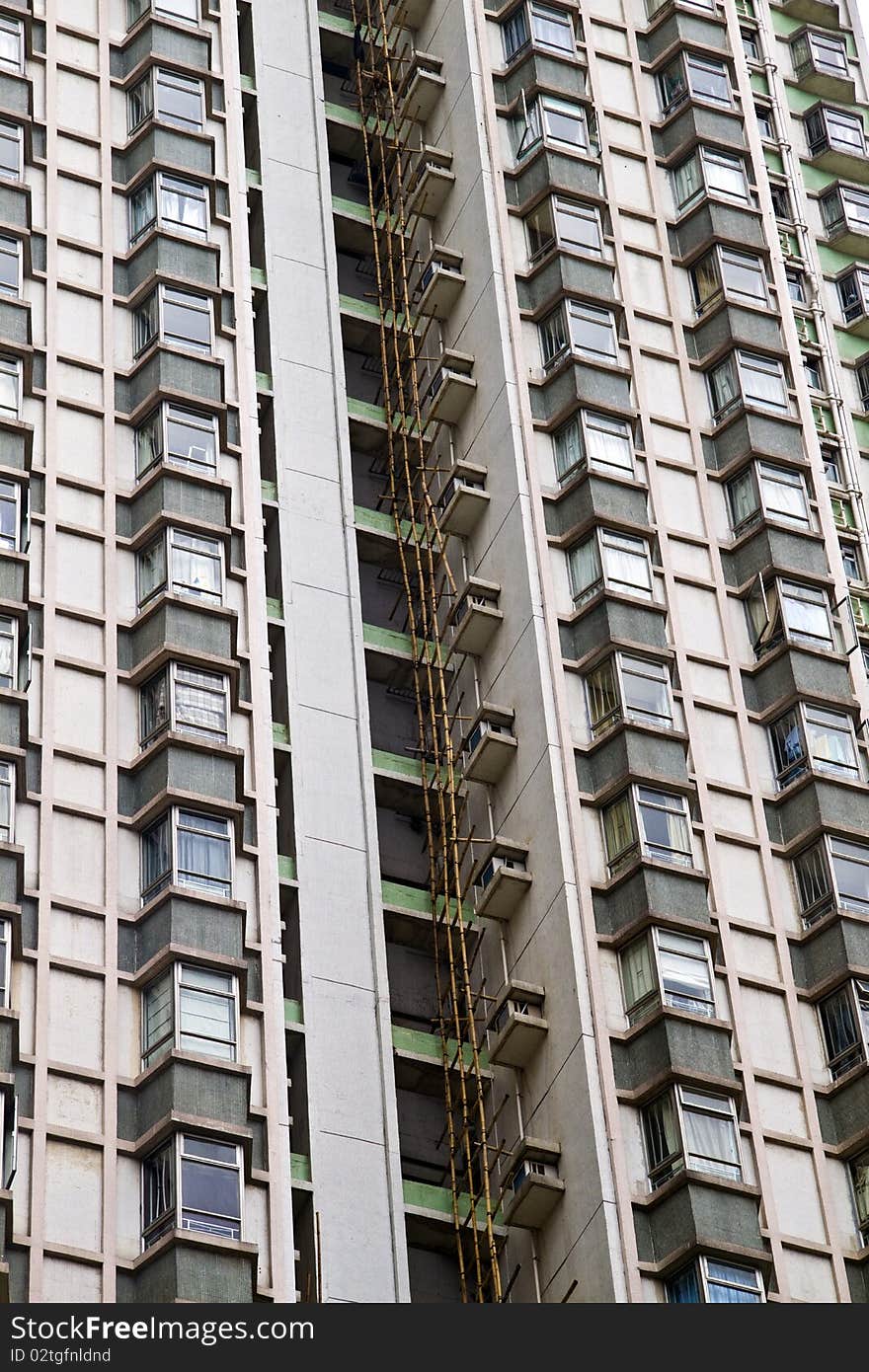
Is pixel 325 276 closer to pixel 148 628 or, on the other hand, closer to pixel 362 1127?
pixel 148 628

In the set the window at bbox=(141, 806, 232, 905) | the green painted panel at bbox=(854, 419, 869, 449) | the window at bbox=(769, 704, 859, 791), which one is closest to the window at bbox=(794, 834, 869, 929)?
the window at bbox=(769, 704, 859, 791)

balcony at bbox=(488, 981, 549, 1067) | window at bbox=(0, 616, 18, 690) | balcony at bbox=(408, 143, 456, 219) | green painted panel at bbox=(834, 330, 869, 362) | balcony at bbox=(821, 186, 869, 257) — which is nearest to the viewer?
window at bbox=(0, 616, 18, 690)

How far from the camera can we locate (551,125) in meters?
70.1

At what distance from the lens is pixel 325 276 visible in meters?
69.7

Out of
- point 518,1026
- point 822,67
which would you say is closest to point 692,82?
point 822,67

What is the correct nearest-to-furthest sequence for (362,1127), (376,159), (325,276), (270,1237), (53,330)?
(270,1237), (362,1127), (53,330), (325,276), (376,159)

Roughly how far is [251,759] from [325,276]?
17297 mm

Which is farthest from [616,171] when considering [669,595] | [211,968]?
[211,968]

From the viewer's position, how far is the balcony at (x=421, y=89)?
2874 inches

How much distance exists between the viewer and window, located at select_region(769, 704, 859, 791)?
199ft

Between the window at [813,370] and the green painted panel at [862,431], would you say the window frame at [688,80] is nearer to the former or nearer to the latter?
the window at [813,370]

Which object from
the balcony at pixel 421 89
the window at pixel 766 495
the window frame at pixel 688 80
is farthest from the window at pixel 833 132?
the window at pixel 766 495

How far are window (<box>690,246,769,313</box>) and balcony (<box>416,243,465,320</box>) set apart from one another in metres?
6.00

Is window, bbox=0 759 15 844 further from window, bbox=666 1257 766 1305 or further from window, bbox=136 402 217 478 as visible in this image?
window, bbox=666 1257 766 1305
